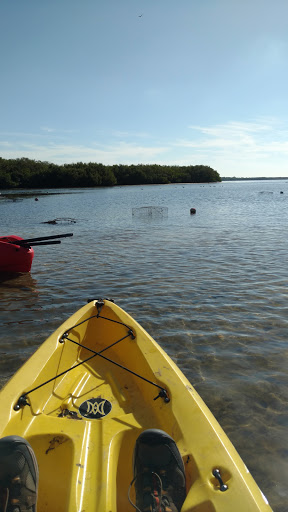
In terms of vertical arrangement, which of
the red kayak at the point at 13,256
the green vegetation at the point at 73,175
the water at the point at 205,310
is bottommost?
the water at the point at 205,310

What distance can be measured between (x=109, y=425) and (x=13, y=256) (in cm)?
877

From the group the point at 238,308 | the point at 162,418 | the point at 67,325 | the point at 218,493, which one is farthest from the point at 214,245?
the point at 218,493

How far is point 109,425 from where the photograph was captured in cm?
374

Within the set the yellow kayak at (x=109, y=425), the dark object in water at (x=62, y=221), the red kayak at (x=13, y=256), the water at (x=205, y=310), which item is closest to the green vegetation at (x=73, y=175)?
the dark object in water at (x=62, y=221)

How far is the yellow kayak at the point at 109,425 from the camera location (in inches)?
109

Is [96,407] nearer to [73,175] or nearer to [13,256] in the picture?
[13,256]

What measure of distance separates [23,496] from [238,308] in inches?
255

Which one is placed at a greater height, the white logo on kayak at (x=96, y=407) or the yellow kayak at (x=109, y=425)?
the yellow kayak at (x=109, y=425)

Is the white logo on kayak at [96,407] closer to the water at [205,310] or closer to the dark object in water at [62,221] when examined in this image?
the water at [205,310]

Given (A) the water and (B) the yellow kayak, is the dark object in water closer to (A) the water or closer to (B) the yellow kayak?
(A) the water

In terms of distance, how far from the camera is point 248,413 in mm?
4672

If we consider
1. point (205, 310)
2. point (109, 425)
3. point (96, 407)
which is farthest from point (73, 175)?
point (109, 425)

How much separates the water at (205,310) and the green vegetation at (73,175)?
98.6 m

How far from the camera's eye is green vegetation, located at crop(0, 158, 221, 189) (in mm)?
110250
